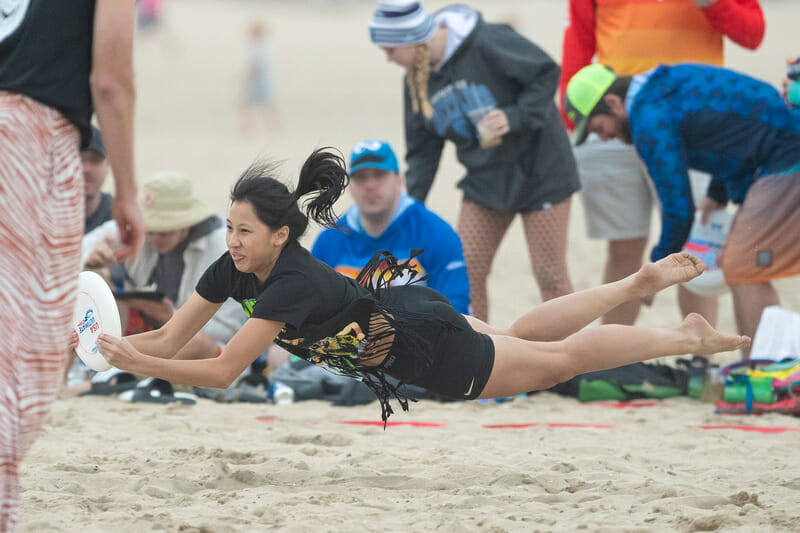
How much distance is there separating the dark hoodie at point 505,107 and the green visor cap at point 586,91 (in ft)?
1.28

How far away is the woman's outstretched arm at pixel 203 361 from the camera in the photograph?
314cm

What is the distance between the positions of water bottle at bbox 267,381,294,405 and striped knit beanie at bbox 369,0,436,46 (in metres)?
1.94

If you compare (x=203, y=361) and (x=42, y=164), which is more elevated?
(x=42, y=164)

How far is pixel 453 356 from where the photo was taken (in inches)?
144

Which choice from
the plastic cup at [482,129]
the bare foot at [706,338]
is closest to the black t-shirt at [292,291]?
the bare foot at [706,338]

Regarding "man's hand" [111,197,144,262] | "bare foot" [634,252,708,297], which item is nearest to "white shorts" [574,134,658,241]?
"bare foot" [634,252,708,297]

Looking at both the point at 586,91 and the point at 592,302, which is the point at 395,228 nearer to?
the point at 586,91

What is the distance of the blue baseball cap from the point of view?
5.20m

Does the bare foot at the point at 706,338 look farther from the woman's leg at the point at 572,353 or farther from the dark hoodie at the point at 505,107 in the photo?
the dark hoodie at the point at 505,107

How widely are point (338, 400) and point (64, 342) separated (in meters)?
2.79

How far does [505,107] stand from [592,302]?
2.03 meters

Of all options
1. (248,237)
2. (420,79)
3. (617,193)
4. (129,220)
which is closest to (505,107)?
(420,79)

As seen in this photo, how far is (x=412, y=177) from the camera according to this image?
237 inches

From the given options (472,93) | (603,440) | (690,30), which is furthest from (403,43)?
(603,440)
